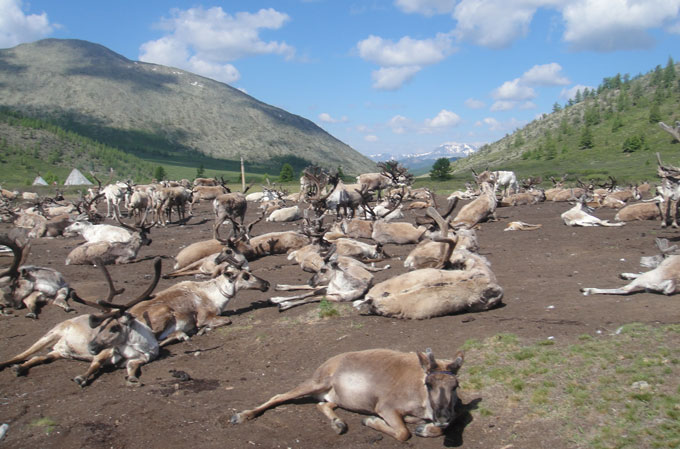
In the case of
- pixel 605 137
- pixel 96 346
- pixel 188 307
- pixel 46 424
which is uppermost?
pixel 605 137

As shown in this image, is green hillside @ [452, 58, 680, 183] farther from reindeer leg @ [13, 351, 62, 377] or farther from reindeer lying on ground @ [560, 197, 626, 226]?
reindeer leg @ [13, 351, 62, 377]

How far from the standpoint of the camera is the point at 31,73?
166 meters

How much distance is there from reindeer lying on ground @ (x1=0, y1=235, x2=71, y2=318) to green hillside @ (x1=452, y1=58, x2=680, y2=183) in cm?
4338

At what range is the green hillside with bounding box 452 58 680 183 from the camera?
58.8m

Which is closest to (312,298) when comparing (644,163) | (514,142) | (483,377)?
(483,377)

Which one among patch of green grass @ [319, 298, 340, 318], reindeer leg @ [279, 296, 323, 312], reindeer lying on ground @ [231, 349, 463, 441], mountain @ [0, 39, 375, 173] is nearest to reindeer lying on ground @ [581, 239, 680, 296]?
patch of green grass @ [319, 298, 340, 318]

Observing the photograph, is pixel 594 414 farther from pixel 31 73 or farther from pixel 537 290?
pixel 31 73

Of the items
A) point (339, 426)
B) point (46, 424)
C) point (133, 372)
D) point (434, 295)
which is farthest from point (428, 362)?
point (46, 424)

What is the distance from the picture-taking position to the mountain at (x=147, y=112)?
145 meters

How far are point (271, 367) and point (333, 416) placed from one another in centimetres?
190

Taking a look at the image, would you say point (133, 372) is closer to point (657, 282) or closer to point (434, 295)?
point (434, 295)

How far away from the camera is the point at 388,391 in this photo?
534cm

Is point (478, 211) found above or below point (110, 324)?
above

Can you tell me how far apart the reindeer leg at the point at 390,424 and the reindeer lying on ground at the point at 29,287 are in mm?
7508
